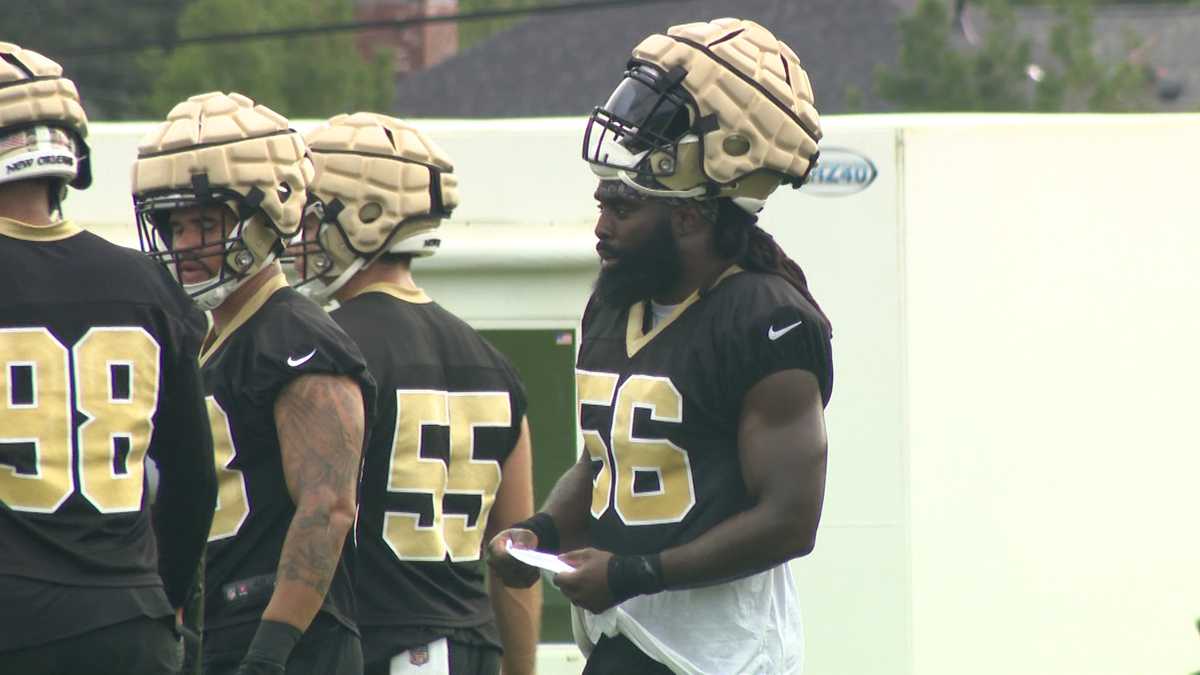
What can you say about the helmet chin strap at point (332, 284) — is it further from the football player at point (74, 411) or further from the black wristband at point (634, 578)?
the black wristband at point (634, 578)

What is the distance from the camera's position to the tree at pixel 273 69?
2852 centimetres

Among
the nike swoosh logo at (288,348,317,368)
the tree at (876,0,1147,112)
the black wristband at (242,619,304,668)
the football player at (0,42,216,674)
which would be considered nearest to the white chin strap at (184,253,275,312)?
the nike swoosh logo at (288,348,317,368)

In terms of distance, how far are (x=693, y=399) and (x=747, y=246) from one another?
0.37 m

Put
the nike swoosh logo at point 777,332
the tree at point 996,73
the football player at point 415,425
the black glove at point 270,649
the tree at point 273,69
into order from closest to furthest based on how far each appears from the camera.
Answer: the nike swoosh logo at point 777,332 < the black glove at point 270,649 < the football player at point 415,425 < the tree at point 996,73 < the tree at point 273,69

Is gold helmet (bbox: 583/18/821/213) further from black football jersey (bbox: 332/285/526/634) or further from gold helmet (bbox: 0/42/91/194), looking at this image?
gold helmet (bbox: 0/42/91/194)

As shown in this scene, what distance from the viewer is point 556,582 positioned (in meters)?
4.09

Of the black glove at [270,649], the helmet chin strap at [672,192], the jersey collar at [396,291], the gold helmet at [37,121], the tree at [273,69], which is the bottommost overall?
the black glove at [270,649]

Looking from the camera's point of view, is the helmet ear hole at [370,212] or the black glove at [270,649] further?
the helmet ear hole at [370,212]

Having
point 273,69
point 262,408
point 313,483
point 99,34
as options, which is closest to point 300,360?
point 262,408

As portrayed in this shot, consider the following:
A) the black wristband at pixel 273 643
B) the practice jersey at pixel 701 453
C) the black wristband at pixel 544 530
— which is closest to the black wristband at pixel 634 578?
the practice jersey at pixel 701 453

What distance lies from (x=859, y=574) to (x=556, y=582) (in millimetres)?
3036

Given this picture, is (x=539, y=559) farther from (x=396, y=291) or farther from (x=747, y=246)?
(x=396, y=291)

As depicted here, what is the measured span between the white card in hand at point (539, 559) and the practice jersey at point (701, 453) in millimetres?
142

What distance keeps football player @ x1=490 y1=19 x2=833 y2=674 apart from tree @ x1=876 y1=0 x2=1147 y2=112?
18.9 metres
